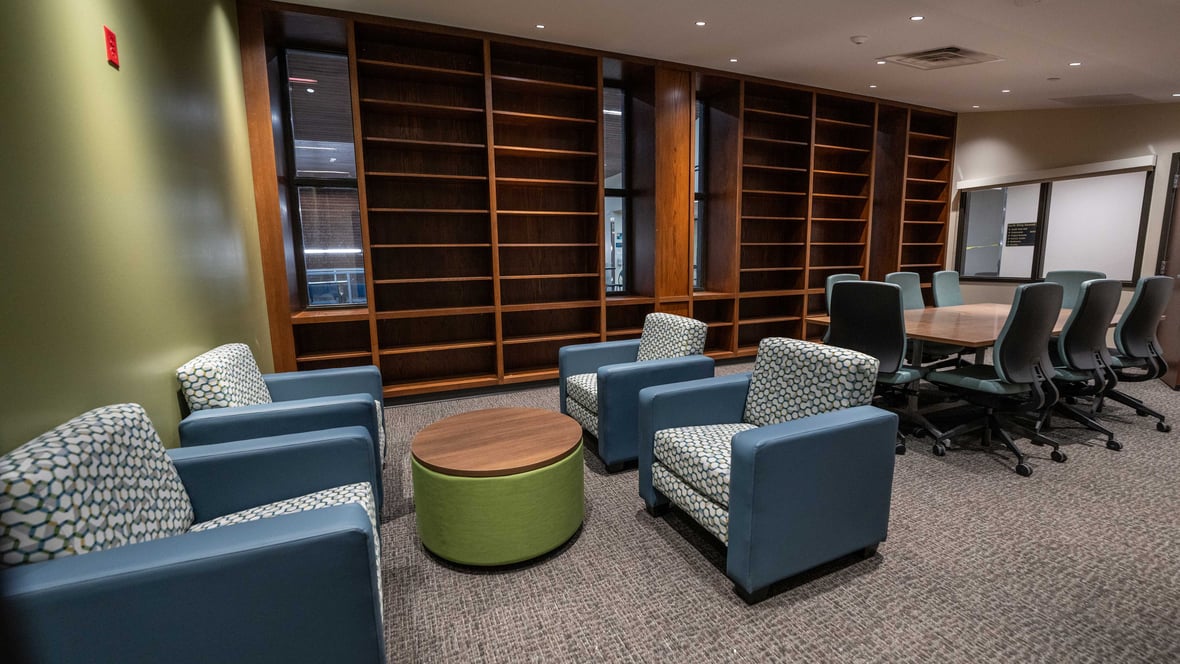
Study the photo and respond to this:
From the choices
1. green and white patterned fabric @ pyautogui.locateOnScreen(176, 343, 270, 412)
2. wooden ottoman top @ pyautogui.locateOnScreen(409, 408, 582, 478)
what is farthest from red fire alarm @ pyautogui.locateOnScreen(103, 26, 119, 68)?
wooden ottoman top @ pyautogui.locateOnScreen(409, 408, 582, 478)

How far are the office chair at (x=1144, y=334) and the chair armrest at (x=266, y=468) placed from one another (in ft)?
14.6

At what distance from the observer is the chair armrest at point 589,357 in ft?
10.5

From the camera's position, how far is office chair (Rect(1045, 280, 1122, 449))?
2.92 metres

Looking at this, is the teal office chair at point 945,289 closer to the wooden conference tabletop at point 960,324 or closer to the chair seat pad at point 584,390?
the wooden conference tabletop at point 960,324

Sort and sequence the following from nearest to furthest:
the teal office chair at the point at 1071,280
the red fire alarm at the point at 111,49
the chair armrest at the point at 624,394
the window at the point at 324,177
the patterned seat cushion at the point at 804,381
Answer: the red fire alarm at the point at 111,49 → the patterned seat cushion at the point at 804,381 → the chair armrest at the point at 624,394 → the window at the point at 324,177 → the teal office chair at the point at 1071,280

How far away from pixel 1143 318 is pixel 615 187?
156 inches

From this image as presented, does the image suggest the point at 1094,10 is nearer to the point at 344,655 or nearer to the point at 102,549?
the point at 344,655

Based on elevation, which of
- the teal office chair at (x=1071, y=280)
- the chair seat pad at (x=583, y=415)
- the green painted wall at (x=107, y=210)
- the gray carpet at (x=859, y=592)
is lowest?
the gray carpet at (x=859, y=592)

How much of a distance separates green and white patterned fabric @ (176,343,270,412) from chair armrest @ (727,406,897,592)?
6.55 ft

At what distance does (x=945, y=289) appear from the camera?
15.7 ft

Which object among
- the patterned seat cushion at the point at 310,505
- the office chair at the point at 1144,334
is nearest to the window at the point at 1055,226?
the office chair at the point at 1144,334

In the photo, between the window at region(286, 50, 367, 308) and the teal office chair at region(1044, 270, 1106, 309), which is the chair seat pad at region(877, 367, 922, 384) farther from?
the window at region(286, 50, 367, 308)

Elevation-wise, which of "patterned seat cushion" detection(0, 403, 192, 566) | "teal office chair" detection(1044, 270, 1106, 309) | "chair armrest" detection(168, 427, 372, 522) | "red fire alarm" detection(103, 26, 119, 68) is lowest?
"chair armrest" detection(168, 427, 372, 522)

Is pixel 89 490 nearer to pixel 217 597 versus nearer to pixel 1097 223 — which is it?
pixel 217 597
